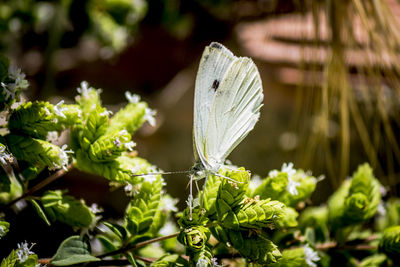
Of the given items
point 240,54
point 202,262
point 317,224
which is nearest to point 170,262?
point 202,262

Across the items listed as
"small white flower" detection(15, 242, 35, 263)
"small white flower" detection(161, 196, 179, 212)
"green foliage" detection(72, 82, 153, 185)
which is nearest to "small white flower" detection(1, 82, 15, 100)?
"green foliage" detection(72, 82, 153, 185)

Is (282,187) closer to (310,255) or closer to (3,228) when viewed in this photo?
(310,255)

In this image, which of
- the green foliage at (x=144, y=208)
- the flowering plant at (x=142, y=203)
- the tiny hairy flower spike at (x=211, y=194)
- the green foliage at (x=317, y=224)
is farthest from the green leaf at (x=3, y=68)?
the green foliage at (x=317, y=224)

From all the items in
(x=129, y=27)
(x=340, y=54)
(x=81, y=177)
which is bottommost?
(x=81, y=177)

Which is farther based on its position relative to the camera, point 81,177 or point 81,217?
point 81,177

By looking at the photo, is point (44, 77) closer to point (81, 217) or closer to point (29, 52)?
point (29, 52)

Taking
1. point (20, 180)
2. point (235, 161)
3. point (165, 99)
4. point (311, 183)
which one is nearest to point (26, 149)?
point (20, 180)
